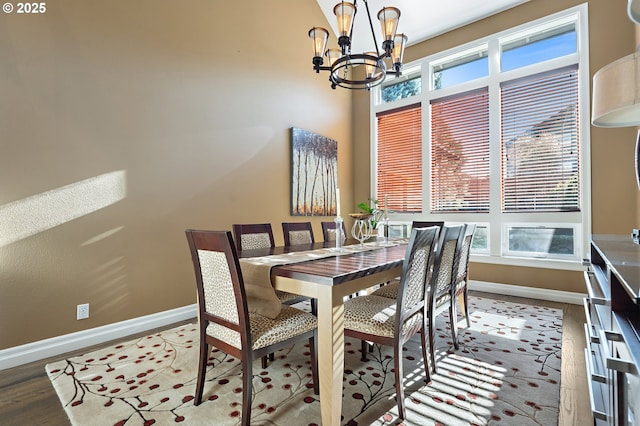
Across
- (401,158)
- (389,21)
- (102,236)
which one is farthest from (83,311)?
(401,158)

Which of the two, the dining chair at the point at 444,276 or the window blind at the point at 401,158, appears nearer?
the dining chair at the point at 444,276

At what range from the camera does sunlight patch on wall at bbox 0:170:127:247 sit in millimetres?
2145

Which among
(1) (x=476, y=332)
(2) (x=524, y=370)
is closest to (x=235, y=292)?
(2) (x=524, y=370)

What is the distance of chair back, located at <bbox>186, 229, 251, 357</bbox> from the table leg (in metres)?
0.36

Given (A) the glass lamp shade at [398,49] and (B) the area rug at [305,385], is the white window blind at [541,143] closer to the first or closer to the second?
(B) the area rug at [305,385]

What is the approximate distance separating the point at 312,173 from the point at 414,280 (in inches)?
Result: 120

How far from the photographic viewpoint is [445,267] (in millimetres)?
2201

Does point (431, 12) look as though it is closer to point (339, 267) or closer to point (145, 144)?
point (145, 144)

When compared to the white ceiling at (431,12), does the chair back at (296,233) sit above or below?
below

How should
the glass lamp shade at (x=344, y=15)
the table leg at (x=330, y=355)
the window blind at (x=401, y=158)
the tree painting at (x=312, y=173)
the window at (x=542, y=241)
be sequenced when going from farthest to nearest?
the window blind at (x=401, y=158), the tree painting at (x=312, y=173), the window at (x=542, y=241), the glass lamp shade at (x=344, y=15), the table leg at (x=330, y=355)

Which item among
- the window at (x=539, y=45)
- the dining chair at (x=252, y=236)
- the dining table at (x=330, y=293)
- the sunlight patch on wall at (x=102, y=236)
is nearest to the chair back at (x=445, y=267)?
the dining table at (x=330, y=293)

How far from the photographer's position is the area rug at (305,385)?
158 centimetres

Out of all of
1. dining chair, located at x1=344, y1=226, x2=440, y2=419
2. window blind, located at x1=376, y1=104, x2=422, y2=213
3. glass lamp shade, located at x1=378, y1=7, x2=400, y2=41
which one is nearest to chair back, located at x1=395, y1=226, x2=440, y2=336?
dining chair, located at x1=344, y1=226, x2=440, y2=419

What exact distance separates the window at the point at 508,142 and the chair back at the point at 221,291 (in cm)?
381
